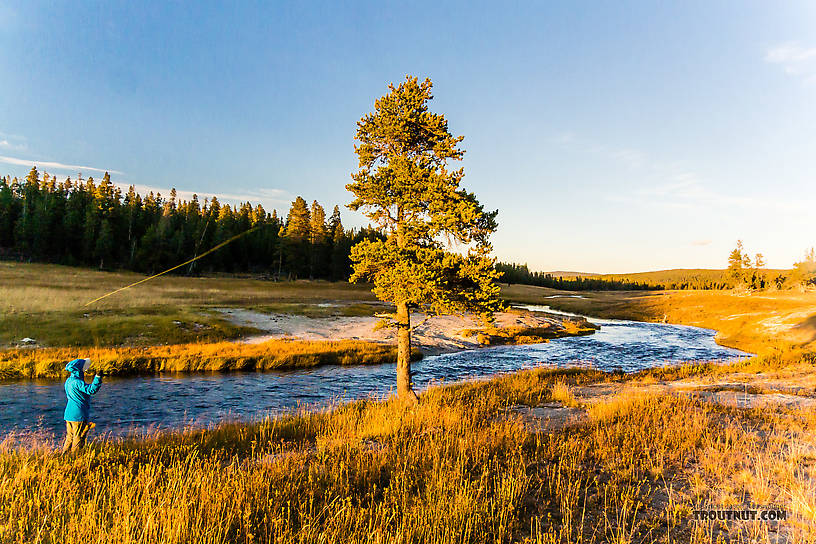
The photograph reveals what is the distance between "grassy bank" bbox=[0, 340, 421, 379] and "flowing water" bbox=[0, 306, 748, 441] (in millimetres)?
1159

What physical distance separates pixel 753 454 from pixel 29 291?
5448cm

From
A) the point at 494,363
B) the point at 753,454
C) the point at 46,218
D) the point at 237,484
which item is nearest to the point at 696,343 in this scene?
the point at 494,363

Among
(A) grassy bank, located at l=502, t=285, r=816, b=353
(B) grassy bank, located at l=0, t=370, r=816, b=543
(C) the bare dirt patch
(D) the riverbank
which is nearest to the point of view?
(B) grassy bank, located at l=0, t=370, r=816, b=543

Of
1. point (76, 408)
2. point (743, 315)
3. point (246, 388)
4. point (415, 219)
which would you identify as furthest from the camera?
point (743, 315)

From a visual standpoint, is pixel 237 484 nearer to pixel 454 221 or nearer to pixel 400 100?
pixel 454 221

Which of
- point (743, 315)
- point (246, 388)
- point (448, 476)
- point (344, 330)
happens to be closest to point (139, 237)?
point (344, 330)

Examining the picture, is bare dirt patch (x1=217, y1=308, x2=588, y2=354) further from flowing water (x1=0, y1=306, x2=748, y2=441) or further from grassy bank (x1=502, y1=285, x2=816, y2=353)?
grassy bank (x1=502, y1=285, x2=816, y2=353)

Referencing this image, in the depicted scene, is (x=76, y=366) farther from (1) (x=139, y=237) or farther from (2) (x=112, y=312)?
(1) (x=139, y=237)

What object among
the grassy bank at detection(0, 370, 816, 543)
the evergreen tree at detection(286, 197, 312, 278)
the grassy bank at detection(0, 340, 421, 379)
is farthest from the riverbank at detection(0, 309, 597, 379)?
the evergreen tree at detection(286, 197, 312, 278)

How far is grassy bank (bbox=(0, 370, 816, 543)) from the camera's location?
5.08m

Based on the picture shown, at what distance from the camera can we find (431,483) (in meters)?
6.42

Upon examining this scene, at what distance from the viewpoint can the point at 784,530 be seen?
5.36m

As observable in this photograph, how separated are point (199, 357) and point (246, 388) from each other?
21.4ft

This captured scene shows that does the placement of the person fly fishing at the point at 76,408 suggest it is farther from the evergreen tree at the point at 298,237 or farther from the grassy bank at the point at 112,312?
the evergreen tree at the point at 298,237
